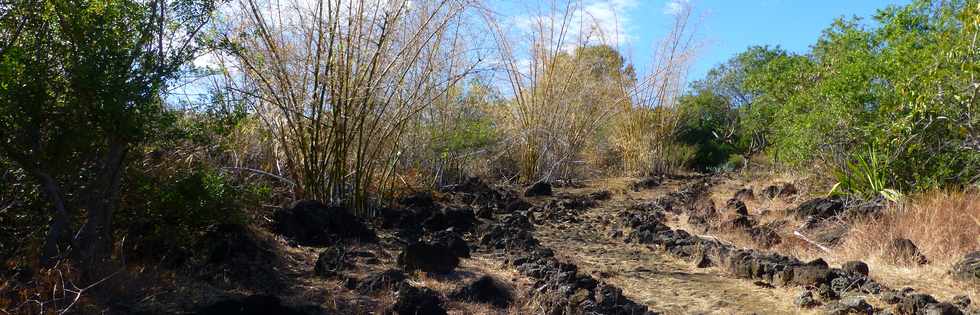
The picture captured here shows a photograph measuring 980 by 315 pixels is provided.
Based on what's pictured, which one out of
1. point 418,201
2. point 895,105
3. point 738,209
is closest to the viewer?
point 895,105

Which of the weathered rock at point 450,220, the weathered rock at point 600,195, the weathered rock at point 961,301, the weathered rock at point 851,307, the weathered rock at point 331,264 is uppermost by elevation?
the weathered rock at point 600,195

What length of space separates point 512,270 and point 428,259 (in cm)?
75

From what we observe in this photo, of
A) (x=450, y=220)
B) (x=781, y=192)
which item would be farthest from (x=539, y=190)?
(x=450, y=220)

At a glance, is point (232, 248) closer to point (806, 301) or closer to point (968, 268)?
point (806, 301)

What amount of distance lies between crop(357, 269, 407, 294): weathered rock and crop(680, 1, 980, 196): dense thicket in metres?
4.51

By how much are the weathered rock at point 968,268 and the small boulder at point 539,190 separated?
748 centimetres

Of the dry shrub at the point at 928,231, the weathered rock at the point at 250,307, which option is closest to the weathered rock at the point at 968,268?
the dry shrub at the point at 928,231

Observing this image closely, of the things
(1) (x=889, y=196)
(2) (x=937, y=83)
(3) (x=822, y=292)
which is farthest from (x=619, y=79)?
(3) (x=822, y=292)

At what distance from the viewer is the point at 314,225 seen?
6.90 m

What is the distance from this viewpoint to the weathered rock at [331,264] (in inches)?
227

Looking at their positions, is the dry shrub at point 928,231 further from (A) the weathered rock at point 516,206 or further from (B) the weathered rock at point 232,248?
(B) the weathered rock at point 232,248

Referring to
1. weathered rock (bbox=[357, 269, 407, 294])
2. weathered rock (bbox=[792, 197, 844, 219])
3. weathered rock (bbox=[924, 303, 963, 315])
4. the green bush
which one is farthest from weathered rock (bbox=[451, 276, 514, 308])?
weathered rock (bbox=[792, 197, 844, 219])

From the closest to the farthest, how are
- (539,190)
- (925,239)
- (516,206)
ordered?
(925,239)
(516,206)
(539,190)

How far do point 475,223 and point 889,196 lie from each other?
4490 millimetres
